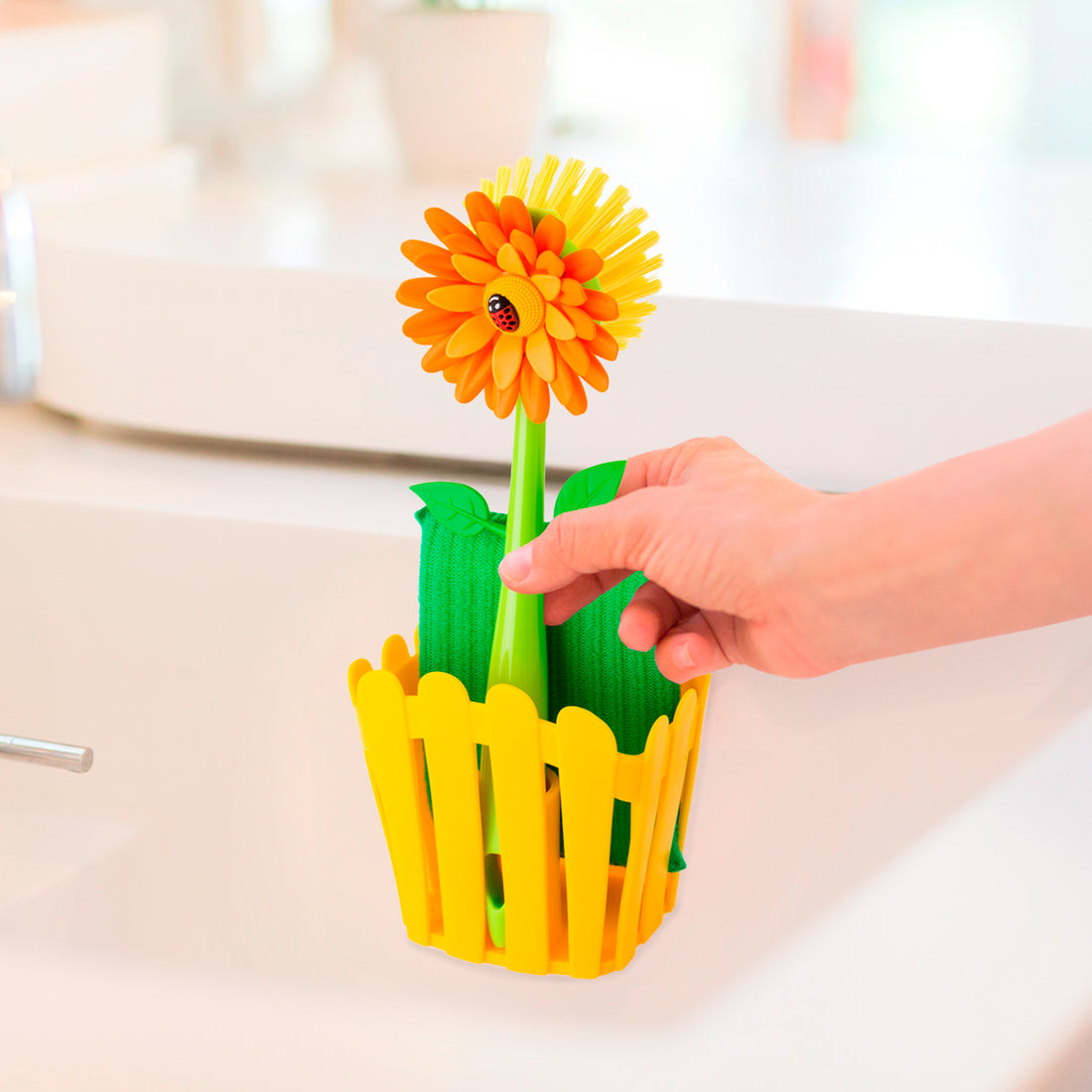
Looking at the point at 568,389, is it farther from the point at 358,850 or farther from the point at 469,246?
the point at 358,850

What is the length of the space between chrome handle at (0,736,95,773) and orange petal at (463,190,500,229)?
0.78 ft

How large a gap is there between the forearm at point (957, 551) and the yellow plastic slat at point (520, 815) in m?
0.10

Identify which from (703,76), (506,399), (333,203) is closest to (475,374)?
(506,399)

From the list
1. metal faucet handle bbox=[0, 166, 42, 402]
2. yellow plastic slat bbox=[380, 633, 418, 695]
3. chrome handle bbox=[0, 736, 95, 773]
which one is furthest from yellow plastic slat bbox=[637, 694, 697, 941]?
metal faucet handle bbox=[0, 166, 42, 402]

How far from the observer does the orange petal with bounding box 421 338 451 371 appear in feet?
1.36

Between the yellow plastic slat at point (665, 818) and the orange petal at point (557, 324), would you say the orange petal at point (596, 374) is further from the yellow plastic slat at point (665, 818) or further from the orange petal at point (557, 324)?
the yellow plastic slat at point (665, 818)

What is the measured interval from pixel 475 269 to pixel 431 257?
17mm

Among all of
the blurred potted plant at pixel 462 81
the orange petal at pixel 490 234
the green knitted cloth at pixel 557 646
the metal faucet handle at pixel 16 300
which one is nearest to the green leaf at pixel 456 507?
the green knitted cloth at pixel 557 646

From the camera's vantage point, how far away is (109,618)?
0.63 metres

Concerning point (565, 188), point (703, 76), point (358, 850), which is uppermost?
point (703, 76)

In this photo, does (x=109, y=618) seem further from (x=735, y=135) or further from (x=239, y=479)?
(x=735, y=135)

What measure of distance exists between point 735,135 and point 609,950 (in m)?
2.01

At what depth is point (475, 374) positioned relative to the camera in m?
0.41

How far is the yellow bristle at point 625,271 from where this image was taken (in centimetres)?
40
